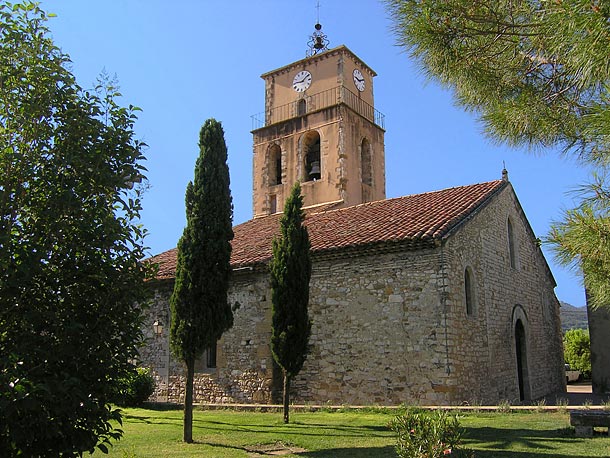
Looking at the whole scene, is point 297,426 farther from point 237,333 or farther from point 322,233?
point 322,233

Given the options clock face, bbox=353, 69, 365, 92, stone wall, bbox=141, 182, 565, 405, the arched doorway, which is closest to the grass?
stone wall, bbox=141, 182, 565, 405

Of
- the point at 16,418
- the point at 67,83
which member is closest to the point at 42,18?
the point at 67,83

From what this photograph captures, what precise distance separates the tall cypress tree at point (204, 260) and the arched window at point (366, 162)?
14771mm

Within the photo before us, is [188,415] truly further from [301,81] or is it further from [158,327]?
[301,81]

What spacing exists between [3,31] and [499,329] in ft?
45.2

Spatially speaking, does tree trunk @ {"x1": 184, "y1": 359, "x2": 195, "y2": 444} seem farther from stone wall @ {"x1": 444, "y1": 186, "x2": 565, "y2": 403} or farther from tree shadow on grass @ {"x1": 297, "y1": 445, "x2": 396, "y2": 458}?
stone wall @ {"x1": 444, "y1": 186, "x2": 565, "y2": 403}

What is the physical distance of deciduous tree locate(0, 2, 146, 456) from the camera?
4.10 metres

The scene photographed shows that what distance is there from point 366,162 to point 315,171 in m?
2.88

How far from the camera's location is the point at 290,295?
1158 centimetres

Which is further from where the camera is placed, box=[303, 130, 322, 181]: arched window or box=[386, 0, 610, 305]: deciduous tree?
box=[303, 130, 322, 181]: arched window

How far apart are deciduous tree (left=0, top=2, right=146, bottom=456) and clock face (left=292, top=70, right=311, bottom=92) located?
21.6 metres

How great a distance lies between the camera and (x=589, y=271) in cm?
775

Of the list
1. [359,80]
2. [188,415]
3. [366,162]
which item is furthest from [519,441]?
[359,80]

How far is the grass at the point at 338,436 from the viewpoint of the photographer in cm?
764
